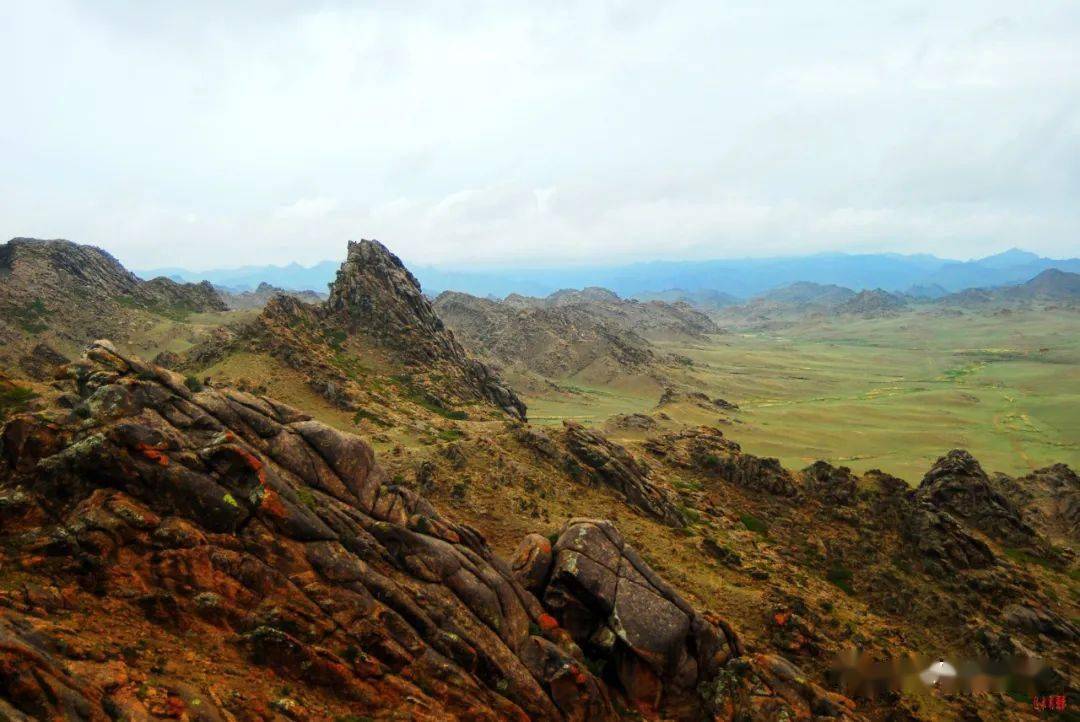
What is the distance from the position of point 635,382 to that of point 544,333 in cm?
4057

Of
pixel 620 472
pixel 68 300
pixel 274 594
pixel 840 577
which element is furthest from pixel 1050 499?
pixel 68 300

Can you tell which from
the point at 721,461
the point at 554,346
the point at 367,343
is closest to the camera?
the point at 721,461

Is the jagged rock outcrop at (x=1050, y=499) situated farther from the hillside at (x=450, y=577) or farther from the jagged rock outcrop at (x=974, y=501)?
the hillside at (x=450, y=577)

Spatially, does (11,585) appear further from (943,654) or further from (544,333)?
(544,333)

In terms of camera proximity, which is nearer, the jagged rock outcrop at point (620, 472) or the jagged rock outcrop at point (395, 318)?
the jagged rock outcrop at point (620, 472)

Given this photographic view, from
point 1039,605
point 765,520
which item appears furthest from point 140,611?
point 1039,605

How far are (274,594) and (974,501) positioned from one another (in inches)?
2086

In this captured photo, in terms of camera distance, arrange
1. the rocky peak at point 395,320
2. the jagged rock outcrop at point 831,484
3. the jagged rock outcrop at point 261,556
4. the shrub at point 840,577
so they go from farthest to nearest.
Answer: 1. the rocky peak at point 395,320
2. the jagged rock outcrop at point 831,484
3. the shrub at point 840,577
4. the jagged rock outcrop at point 261,556

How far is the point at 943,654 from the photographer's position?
97.2 feet

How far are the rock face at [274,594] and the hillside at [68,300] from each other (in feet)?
228

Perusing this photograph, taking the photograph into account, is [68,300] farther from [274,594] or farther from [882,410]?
[882,410]

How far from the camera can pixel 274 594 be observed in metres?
14.9

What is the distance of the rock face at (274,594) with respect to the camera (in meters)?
12.2

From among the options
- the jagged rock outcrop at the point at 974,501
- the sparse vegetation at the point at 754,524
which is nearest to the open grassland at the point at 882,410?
the jagged rock outcrop at the point at 974,501
